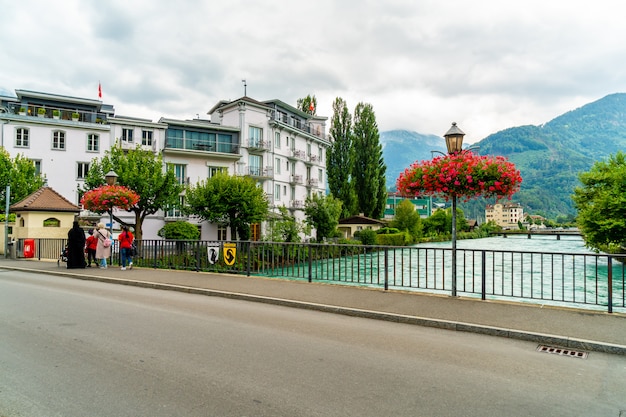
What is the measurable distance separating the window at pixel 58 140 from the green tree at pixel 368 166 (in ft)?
117

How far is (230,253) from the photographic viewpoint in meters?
13.6

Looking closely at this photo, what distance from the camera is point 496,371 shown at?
479 cm

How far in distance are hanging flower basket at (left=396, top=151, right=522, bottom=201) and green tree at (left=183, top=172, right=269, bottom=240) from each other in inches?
980

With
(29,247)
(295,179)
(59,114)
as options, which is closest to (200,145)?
(295,179)

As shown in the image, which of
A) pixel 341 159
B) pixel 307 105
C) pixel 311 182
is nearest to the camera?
pixel 311 182

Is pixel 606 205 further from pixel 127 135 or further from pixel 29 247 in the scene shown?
pixel 127 135

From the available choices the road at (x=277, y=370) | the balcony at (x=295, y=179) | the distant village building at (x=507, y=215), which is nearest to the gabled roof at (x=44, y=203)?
the road at (x=277, y=370)

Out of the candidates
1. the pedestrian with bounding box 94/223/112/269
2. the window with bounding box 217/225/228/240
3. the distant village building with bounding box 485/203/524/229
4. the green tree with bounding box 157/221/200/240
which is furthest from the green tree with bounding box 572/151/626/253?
the distant village building with bounding box 485/203/524/229

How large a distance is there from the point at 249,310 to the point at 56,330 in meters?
3.41

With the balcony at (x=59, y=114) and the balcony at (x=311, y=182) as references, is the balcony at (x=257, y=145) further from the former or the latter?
the balcony at (x=59, y=114)

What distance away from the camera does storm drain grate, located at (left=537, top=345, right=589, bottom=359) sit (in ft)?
18.0

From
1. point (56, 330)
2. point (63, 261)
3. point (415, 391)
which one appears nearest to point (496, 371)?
point (415, 391)

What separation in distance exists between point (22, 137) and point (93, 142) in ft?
20.0

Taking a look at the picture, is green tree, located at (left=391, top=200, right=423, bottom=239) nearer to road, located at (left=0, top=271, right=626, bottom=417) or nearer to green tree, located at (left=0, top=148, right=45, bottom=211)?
green tree, located at (left=0, top=148, right=45, bottom=211)
